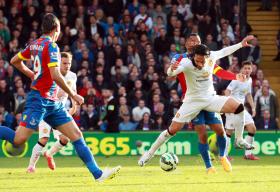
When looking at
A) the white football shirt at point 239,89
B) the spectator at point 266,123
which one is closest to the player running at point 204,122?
the white football shirt at point 239,89

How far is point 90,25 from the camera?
976 inches

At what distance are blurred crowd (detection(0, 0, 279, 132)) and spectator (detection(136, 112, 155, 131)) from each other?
24 millimetres

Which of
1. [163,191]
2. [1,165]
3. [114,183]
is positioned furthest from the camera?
[1,165]

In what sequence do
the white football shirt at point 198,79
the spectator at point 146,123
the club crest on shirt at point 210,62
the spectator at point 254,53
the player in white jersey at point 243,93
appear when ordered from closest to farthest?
1. the white football shirt at point 198,79
2. the club crest on shirt at point 210,62
3. the player in white jersey at point 243,93
4. the spectator at point 146,123
5. the spectator at point 254,53

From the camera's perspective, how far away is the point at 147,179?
1348cm

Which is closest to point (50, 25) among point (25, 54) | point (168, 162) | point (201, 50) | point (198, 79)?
point (25, 54)

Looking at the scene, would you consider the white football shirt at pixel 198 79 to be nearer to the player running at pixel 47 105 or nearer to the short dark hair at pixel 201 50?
the short dark hair at pixel 201 50

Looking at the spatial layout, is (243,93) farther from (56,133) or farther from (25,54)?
(25,54)

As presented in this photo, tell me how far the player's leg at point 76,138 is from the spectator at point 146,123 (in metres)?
10.2

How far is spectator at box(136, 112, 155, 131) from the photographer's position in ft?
72.5

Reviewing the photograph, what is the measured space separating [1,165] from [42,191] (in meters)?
6.26

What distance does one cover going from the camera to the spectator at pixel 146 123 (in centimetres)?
2209

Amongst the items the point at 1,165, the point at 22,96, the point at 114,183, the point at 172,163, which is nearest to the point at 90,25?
the point at 22,96

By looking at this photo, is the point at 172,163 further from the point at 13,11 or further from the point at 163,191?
the point at 13,11
